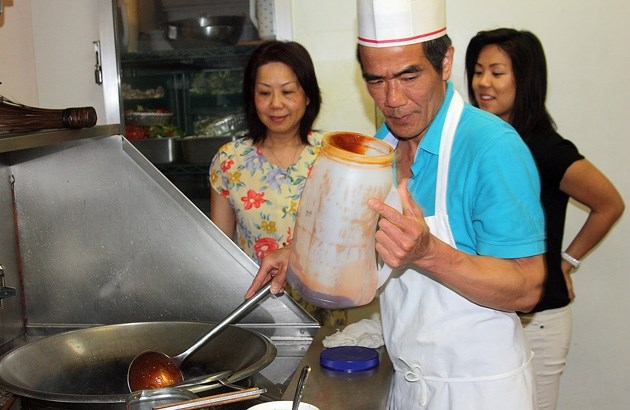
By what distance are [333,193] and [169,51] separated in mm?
1960

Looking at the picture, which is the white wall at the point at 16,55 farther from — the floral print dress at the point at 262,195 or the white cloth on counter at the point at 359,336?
the white cloth on counter at the point at 359,336

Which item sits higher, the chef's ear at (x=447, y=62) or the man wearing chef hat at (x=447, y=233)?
the chef's ear at (x=447, y=62)

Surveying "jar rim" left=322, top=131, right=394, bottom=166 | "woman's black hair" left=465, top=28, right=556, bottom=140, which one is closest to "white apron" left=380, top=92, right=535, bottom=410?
"jar rim" left=322, top=131, right=394, bottom=166

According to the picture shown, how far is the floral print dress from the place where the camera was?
2.14m

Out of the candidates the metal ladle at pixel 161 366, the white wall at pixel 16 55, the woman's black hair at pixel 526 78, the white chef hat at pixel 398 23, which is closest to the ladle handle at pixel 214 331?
the metal ladle at pixel 161 366

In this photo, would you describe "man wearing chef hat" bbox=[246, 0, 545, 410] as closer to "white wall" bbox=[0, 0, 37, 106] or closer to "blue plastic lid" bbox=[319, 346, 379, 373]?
"blue plastic lid" bbox=[319, 346, 379, 373]

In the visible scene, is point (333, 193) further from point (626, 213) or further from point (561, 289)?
point (626, 213)

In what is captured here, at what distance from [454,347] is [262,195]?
989 millimetres

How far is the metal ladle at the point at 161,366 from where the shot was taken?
126 centimetres

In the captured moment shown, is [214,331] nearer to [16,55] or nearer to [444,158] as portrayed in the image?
[444,158]

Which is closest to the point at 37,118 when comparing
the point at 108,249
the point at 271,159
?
the point at 108,249

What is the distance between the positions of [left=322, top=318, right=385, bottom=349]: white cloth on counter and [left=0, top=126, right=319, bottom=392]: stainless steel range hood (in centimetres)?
13

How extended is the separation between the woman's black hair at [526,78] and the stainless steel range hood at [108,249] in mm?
951

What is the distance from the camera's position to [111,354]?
145 cm
